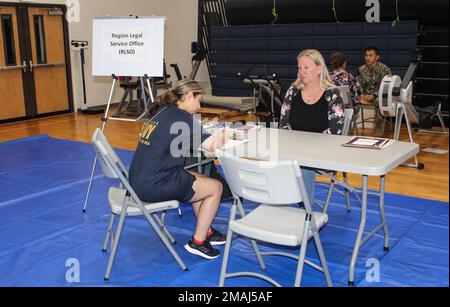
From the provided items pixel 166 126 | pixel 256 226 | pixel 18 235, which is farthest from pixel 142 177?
pixel 18 235

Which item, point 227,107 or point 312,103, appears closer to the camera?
point 312,103

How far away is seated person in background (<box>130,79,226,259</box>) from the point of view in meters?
2.85

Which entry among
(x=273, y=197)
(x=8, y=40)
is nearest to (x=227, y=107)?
(x=8, y=40)

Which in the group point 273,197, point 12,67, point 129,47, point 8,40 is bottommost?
point 273,197

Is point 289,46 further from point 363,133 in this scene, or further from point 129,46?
point 129,46

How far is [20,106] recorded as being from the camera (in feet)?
27.5

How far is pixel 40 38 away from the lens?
28.2ft

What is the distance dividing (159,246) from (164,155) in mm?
749

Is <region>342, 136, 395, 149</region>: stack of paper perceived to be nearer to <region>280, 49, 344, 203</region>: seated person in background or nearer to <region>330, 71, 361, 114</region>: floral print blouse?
<region>280, 49, 344, 203</region>: seated person in background

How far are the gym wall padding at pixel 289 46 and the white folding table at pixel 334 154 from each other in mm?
4673

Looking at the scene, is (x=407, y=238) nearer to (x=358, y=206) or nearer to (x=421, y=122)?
(x=358, y=206)

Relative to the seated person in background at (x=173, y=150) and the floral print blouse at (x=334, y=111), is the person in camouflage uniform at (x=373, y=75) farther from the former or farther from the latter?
the seated person in background at (x=173, y=150)

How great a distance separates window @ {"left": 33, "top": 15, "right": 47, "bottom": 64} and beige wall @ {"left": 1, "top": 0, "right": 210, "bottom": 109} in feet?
2.09

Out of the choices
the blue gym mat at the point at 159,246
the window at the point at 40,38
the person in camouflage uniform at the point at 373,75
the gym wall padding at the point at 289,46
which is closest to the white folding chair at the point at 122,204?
the blue gym mat at the point at 159,246
